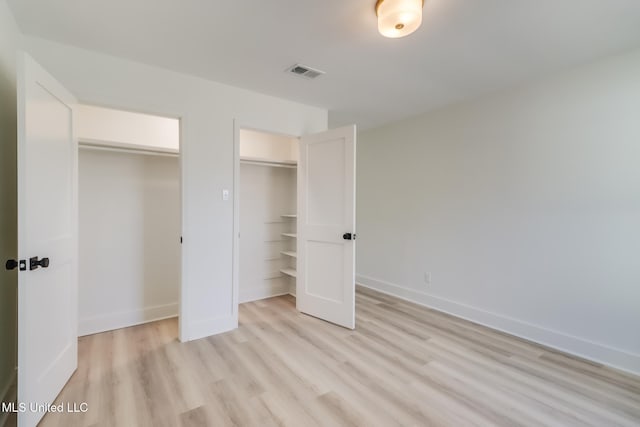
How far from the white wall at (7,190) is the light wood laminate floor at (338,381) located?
45 centimetres

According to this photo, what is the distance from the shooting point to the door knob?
5.20 feet

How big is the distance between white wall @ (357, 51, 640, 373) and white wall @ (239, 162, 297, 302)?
1.62 meters

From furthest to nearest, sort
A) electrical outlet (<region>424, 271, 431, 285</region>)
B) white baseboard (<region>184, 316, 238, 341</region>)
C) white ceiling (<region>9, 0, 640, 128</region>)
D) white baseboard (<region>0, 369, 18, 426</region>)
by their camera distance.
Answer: electrical outlet (<region>424, 271, 431, 285</region>) < white baseboard (<region>184, 316, 238, 341</region>) < white ceiling (<region>9, 0, 640, 128</region>) < white baseboard (<region>0, 369, 18, 426</region>)

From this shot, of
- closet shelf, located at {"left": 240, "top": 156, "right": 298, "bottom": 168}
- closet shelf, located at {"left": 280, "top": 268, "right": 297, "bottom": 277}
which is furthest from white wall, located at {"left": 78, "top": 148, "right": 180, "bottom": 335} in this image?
closet shelf, located at {"left": 280, "top": 268, "right": 297, "bottom": 277}

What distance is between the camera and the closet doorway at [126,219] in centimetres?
286

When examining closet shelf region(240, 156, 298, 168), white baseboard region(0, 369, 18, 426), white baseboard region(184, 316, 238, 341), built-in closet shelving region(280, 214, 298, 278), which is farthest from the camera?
built-in closet shelving region(280, 214, 298, 278)

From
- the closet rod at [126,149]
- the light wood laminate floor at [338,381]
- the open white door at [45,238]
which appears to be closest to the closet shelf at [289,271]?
the light wood laminate floor at [338,381]

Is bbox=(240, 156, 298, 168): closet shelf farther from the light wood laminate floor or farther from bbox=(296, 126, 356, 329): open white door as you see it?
the light wood laminate floor

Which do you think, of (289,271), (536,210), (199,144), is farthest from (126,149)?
(536,210)

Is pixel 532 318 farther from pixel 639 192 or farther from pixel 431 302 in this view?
pixel 639 192

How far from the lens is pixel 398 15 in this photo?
1656mm

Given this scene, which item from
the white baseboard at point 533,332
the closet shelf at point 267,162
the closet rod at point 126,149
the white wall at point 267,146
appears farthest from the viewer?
the white wall at point 267,146

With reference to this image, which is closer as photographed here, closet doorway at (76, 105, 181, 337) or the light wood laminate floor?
the light wood laminate floor

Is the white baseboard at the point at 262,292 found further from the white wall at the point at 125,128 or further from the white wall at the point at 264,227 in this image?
the white wall at the point at 125,128
